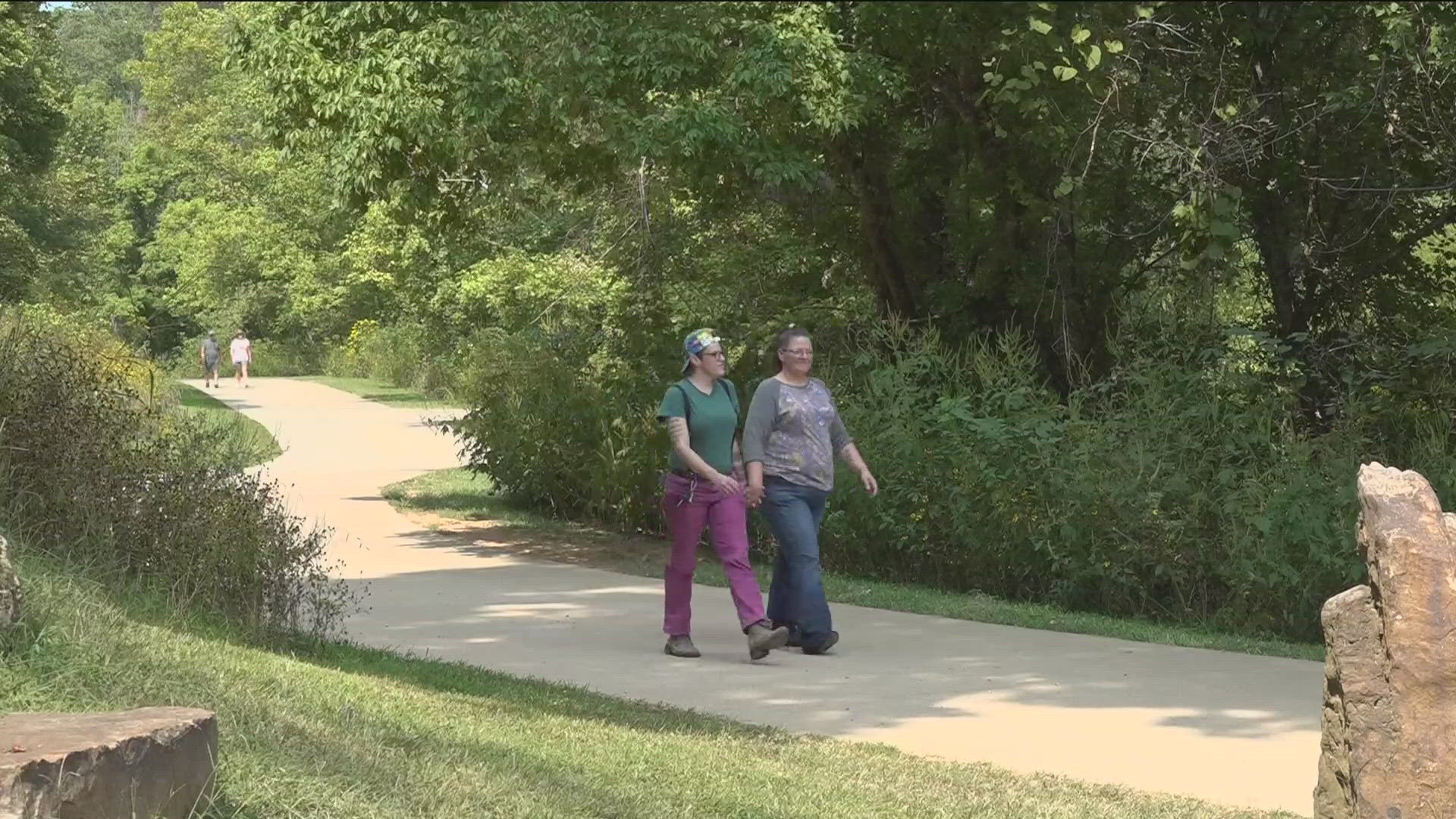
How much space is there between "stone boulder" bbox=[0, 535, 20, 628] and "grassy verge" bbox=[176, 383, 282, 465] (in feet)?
13.3

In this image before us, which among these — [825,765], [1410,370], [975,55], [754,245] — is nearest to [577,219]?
[754,245]

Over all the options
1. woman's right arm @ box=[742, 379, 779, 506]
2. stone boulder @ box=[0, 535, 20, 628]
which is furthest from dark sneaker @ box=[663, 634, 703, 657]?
stone boulder @ box=[0, 535, 20, 628]

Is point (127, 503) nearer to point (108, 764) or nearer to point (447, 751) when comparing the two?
point (447, 751)

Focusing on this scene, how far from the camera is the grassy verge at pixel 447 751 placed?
6.08 m

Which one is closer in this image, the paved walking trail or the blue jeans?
the paved walking trail

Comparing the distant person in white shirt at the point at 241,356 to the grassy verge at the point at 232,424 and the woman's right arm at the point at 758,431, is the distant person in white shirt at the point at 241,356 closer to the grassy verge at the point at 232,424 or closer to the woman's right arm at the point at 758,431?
the grassy verge at the point at 232,424

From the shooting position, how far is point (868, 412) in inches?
588

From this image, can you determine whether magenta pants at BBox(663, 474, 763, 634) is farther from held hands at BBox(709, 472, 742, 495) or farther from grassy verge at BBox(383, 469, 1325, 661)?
grassy verge at BBox(383, 469, 1325, 661)

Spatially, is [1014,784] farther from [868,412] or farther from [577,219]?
[577,219]

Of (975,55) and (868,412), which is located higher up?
(975,55)

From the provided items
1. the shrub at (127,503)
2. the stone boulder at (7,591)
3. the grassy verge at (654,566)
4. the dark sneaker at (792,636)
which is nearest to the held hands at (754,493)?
the dark sneaker at (792,636)

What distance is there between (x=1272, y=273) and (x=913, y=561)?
14.5 feet

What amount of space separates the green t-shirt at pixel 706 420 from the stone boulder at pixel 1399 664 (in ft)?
14.4

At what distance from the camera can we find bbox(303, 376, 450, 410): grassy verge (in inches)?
1665
